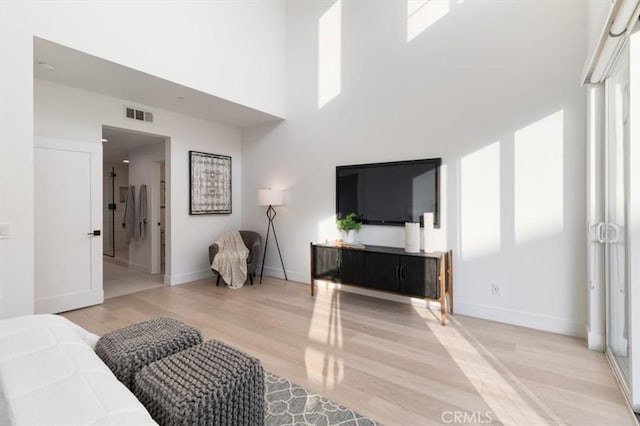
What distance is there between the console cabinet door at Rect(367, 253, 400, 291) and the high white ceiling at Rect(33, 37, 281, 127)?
288 cm

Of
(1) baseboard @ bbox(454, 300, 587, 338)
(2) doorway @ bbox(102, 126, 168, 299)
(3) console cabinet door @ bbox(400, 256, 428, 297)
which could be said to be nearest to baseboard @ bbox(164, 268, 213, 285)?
(2) doorway @ bbox(102, 126, 168, 299)

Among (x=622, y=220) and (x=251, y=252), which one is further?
(x=251, y=252)

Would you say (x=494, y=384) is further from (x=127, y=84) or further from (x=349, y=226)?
(x=127, y=84)

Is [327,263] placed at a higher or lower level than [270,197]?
lower

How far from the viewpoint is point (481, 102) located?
3338 millimetres

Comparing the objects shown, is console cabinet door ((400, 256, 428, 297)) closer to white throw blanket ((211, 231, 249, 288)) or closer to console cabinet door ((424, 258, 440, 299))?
console cabinet door ((424, 258, 440, 299))

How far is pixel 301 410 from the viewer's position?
188cm

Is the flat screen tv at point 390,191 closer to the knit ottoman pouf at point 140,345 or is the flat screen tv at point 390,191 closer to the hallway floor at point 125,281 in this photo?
the knit ottoman pouf at point 140,345

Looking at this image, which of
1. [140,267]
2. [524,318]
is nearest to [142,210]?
[140,267]

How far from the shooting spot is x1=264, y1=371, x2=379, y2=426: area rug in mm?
1778

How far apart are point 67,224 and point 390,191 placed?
3993mm

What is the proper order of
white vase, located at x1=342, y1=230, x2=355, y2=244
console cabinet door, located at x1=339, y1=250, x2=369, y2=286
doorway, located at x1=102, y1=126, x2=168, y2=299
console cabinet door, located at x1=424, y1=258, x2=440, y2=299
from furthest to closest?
1. doorway, located at x1=102, y1=126, x2=168, y2=299
2. white vase, located at x1=342, y1=230, x2=355, y2=244
3. console cabinet door, located at x1=339, y1=250, x2=369, y2=286
4. console cabinet door, located at x1=424, y1=258, x2=440, y2=299

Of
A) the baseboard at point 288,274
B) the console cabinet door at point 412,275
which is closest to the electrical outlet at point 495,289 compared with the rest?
the console cabinet door at point 412,275

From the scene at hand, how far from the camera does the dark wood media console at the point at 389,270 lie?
127 inches
